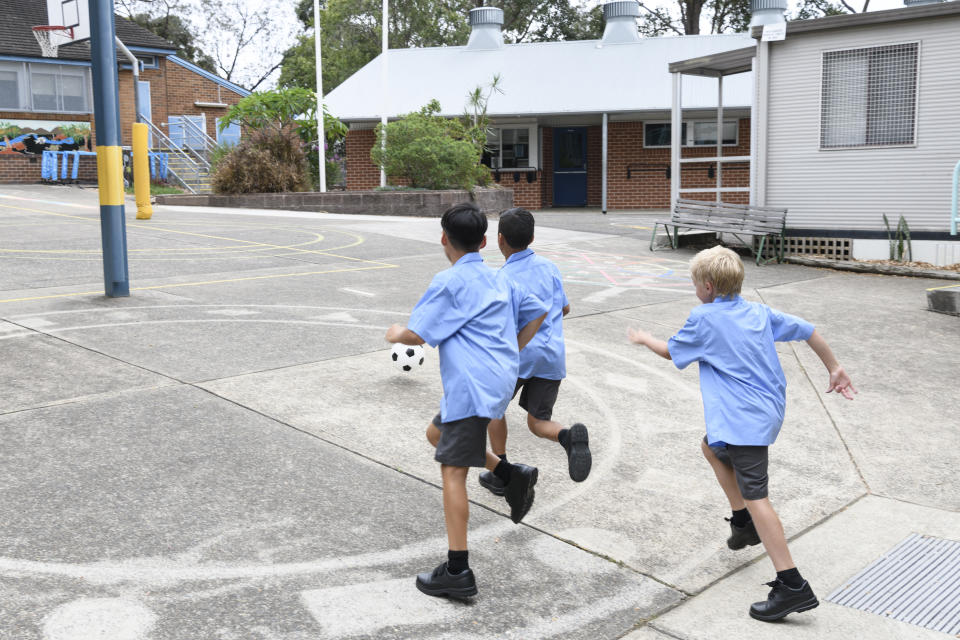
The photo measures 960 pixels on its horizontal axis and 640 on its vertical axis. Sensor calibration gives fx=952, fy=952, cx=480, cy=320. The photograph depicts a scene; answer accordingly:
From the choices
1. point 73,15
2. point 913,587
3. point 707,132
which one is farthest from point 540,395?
point 707,132

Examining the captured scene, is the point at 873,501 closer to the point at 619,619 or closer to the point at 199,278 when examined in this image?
the point at 619,619

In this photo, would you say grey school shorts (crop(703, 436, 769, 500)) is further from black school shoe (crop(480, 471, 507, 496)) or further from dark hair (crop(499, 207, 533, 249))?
dark hair (crop(499, 207, 533, 249))

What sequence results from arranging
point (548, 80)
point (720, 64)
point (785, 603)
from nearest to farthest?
point (785, 603), point (720, 64), point (548, 80)

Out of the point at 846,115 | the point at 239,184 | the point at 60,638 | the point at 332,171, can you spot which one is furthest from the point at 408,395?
the point at 332,171

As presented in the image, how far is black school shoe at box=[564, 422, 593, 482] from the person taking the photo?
429 cm

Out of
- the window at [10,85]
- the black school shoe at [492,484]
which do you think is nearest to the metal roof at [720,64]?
the black school shoe at [492,484]

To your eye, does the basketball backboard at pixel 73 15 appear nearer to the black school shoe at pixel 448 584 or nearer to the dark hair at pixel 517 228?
the dark hair at pixel 517 228

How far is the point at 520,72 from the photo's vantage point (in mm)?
28703

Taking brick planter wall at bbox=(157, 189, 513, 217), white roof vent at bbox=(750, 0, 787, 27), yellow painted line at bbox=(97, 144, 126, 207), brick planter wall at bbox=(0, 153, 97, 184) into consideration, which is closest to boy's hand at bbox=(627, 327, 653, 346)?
yellow painted line at bbox=(97, 144, 126, 207)

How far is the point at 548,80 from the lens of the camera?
91.9 feet

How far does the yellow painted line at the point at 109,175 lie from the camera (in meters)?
9.57

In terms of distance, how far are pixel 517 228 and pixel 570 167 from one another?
25506 millimetres

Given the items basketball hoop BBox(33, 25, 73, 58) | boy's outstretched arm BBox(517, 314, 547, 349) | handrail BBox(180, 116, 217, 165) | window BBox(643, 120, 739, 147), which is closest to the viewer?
boy's outstretched arm BBox(517, 314, 547, 349)

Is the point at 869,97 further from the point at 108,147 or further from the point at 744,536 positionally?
the point at 744,536
